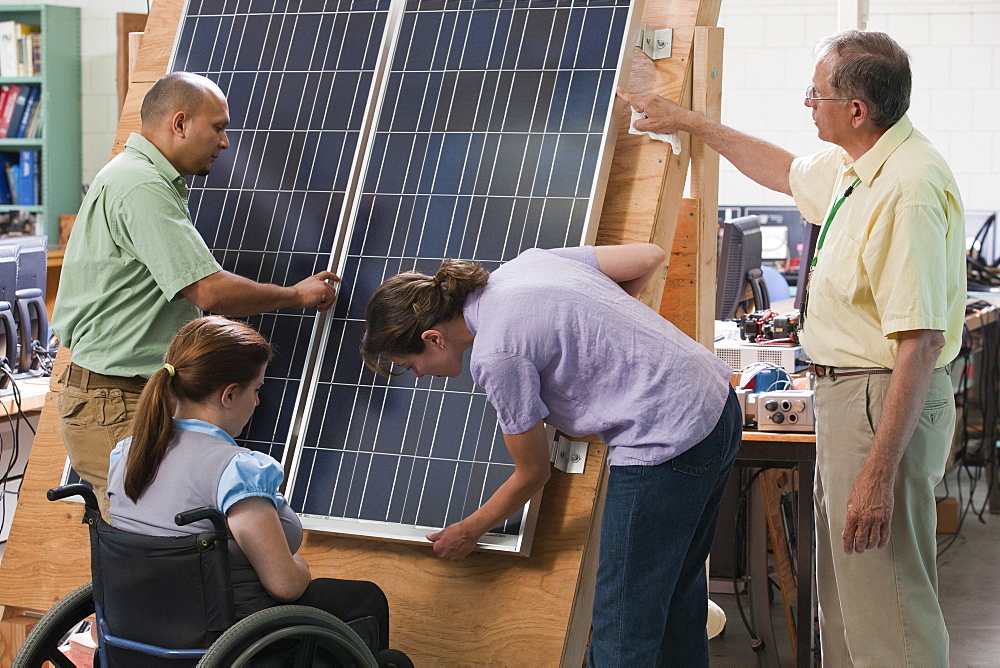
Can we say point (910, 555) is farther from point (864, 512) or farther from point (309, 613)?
point (309, 613)

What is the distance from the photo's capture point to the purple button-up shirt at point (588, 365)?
1.94 m

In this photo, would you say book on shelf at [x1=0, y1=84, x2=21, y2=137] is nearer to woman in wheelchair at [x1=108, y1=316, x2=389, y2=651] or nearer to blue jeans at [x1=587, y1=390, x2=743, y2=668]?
woman in wheelchair at [x1=108, y1=316, x2=389, y2=651]

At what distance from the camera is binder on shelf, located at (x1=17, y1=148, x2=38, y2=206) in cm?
770

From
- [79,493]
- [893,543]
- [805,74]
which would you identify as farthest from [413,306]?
[805,74]

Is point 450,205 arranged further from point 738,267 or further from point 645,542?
point 738,267

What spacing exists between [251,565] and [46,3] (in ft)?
23.0

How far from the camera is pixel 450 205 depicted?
257 centimetres

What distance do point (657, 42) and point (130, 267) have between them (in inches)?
54.9

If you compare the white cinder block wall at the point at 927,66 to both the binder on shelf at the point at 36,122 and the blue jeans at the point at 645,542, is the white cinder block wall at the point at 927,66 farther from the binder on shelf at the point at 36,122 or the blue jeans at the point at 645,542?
the blue jeans at the point at 645,542

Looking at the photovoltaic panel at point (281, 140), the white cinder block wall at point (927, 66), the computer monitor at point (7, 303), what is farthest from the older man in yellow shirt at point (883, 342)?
the white cinder block wall at point (927, 66)

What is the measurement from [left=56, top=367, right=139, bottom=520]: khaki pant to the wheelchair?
1.59ft

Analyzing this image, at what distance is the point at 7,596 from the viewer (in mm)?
2740

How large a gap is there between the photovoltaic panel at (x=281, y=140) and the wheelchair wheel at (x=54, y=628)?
544 mm

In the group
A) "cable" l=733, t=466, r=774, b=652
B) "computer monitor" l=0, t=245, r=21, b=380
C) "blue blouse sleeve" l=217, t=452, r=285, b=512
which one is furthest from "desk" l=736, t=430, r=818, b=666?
"computer monitor" l=0, t=245, r=21, b=380
